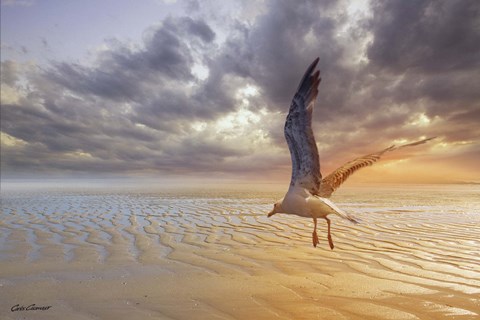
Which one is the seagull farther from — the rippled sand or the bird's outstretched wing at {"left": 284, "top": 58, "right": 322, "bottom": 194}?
Result: the rippled sand


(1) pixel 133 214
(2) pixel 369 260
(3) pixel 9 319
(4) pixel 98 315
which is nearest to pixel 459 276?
(2) pixel 369 260

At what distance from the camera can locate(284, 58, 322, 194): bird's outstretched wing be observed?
540cm

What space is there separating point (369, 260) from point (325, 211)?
177cm

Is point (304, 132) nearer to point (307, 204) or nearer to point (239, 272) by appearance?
point (307, 204)

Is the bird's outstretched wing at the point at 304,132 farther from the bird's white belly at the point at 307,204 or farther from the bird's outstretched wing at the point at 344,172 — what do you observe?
the bird's outstretched wing at the point at 344,172

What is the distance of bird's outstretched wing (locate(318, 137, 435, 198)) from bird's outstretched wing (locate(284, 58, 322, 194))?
0.60m

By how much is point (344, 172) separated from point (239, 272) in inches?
110

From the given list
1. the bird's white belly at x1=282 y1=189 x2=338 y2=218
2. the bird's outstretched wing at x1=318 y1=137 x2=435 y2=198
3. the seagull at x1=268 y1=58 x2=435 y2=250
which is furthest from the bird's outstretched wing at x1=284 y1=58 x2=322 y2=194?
the bird's outstretched wing at x1=318 y1=137 x2=435 y2=198

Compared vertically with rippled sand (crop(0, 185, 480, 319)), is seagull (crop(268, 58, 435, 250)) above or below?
above

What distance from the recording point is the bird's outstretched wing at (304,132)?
5398 millimetres

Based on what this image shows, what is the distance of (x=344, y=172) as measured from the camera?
21.6 feet

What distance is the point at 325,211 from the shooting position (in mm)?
5805

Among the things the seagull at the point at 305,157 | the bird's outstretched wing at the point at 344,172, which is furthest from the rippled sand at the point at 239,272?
the bird's outstretched wing at the point at 344,172

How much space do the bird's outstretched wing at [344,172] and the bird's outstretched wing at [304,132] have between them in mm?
598
